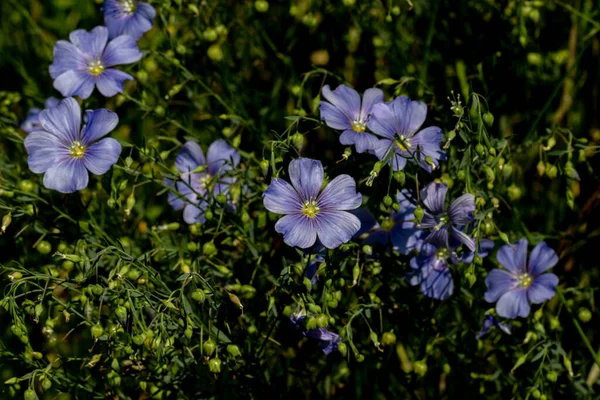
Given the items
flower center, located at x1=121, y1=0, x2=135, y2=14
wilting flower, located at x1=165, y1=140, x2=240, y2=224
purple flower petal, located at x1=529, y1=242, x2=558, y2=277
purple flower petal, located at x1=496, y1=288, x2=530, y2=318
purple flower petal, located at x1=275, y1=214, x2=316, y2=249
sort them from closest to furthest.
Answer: purple flower petal, located at x1=275, y1=214, x2=316, y2=249 < purple flower petal, located at x1=496, y1=288, x2=530, y2=318 < purple flower petal, located at x1=529, y1=242, x2=558, y2=277 < wilting flower, located at x1=165, y1=140, x2=240, y2=224 < flower center, located at x1=121, y1=0, x2=135, y2=14

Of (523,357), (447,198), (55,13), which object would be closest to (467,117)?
(447,198)

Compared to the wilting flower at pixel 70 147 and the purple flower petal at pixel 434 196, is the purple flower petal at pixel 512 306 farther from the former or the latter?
the wilting flower at pixel 70 147

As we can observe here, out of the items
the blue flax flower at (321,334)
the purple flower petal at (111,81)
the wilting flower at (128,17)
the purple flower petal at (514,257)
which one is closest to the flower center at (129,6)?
the wilting flower at (128,17)

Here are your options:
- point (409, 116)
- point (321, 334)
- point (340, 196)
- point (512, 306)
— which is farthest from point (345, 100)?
point (512, 306)

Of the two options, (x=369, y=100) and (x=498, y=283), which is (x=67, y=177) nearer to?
(x=369, y=100)

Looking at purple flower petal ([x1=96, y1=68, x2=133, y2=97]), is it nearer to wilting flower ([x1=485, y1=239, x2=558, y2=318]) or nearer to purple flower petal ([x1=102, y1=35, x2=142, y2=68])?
purple flower petal ([x1=102, y1=35, x2=142, y2=68])

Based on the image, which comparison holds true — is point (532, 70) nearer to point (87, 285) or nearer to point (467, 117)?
point (467, 117)

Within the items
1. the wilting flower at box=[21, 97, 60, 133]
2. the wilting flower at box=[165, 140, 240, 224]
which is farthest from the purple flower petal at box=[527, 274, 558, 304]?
the wilting flower at box=[21, 97, 60, 133]
